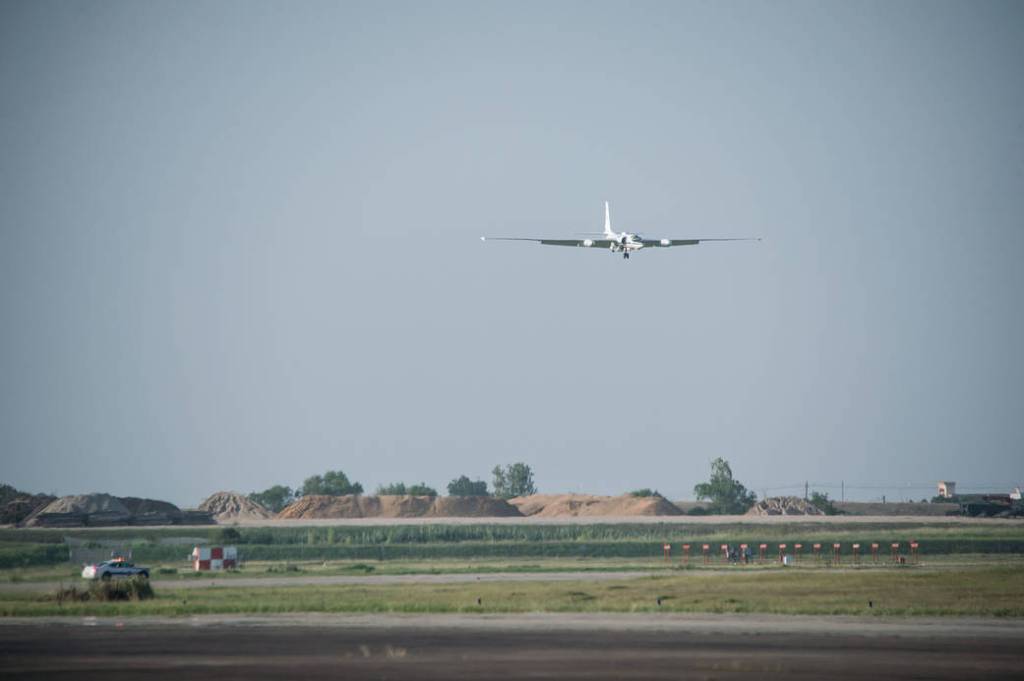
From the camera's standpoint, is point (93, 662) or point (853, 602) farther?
point (853, 602)

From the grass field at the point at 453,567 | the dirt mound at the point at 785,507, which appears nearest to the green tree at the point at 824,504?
the dirt mound at the point at 785,507

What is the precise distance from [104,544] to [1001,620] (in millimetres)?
69306

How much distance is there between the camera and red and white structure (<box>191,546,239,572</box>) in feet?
254

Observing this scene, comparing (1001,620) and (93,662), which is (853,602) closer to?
(1001,620)

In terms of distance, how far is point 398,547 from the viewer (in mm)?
99562

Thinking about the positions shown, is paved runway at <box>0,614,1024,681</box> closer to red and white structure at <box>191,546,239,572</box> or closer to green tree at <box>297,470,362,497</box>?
red and white structure at <box>191,546,239,572</box>

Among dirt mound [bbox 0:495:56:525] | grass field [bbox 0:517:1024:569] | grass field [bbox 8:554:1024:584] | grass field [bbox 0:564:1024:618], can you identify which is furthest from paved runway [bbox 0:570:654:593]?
dirt mound [bbox 0:495:56:525]

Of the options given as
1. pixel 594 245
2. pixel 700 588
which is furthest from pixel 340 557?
pixel 700 588

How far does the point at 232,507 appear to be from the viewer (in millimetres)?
162500

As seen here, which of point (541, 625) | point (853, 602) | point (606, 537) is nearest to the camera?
point (541, 625)

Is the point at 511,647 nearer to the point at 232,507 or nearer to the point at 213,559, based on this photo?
the point at 213,559

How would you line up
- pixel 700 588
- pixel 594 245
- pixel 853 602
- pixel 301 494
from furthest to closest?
pixel 301 494
pixel 594 245
pixel 700 588
pixel 853 602

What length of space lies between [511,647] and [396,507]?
11671cm

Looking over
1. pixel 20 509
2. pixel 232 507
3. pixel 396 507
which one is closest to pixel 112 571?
pixel 20 509
